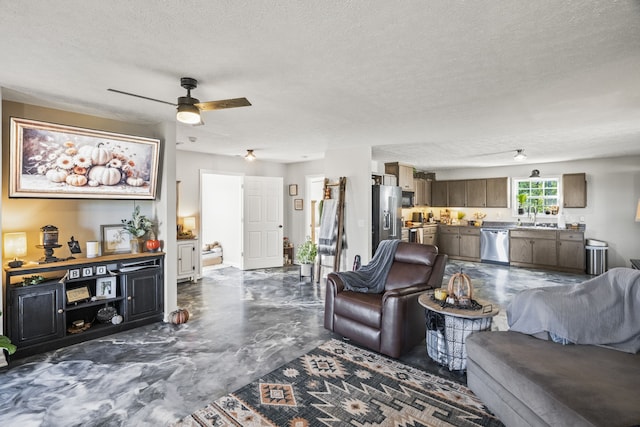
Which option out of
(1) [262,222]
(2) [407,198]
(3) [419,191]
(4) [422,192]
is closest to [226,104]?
(1) [262,222]

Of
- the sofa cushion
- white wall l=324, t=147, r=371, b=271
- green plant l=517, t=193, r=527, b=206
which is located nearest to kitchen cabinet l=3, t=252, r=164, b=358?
the sofa cushion

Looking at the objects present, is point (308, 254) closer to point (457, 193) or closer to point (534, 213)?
point (457, 193)

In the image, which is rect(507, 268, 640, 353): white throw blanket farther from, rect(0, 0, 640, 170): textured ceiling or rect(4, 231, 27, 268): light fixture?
rect(4, 231, 27, 268): light fixture

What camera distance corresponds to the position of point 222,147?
18.6ft

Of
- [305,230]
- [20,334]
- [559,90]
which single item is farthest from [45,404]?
[305,230]

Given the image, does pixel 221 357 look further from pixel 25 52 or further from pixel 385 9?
pixel 385 9

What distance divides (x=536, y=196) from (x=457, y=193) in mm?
1800

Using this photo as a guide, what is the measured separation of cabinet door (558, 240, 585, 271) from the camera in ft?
22.0

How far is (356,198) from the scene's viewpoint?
5574 millimetres

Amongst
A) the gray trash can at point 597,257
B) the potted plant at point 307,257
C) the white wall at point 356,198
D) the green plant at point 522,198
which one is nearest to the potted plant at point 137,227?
the potted plant at point 307,257

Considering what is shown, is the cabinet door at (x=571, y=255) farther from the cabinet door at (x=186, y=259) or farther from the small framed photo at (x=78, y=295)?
the small framed photo at (x=78, y=295)

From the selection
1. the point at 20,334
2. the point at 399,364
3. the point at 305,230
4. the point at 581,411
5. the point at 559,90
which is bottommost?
the point at 399,364

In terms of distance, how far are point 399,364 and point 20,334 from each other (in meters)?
3.47

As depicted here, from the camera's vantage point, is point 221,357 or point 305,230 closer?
point 221,357
